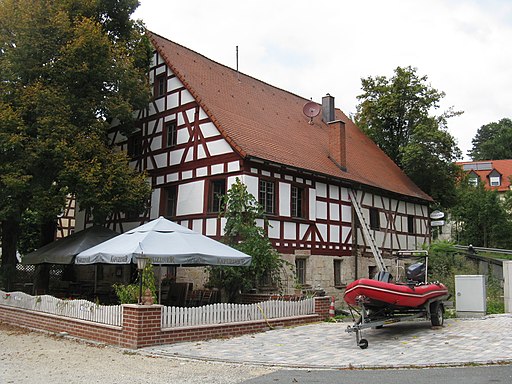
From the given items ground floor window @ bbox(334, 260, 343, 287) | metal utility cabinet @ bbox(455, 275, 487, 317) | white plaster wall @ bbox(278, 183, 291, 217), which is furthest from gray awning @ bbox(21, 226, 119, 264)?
metal utility cabinet @ bbox(455, 275, 487, 317)

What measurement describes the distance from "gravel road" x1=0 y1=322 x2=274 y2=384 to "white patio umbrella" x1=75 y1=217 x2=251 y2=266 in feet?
7.14

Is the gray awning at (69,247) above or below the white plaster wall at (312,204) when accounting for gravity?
below

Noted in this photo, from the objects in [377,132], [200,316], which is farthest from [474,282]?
[377,132]

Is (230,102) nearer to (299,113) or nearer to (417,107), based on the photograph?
(299,113)

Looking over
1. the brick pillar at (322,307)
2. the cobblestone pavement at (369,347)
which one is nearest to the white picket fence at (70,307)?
the cobblestone pavement at (369,347)

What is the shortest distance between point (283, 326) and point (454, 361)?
5590 millimetres

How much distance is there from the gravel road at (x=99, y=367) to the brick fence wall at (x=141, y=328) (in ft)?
0.94

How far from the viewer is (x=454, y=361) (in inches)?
342

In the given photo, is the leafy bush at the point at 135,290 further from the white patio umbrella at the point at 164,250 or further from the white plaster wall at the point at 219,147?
the white plaster wall at the point at 219,147

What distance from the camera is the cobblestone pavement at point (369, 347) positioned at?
29.4 ft

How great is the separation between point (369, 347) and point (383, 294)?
3.81ft

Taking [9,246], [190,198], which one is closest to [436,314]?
[190,198]

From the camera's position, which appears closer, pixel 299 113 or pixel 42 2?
pixel 42 2

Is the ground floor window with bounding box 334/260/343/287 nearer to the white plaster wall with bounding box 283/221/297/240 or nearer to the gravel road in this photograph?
the white plaster wall with bounding box 283/221/297/240
